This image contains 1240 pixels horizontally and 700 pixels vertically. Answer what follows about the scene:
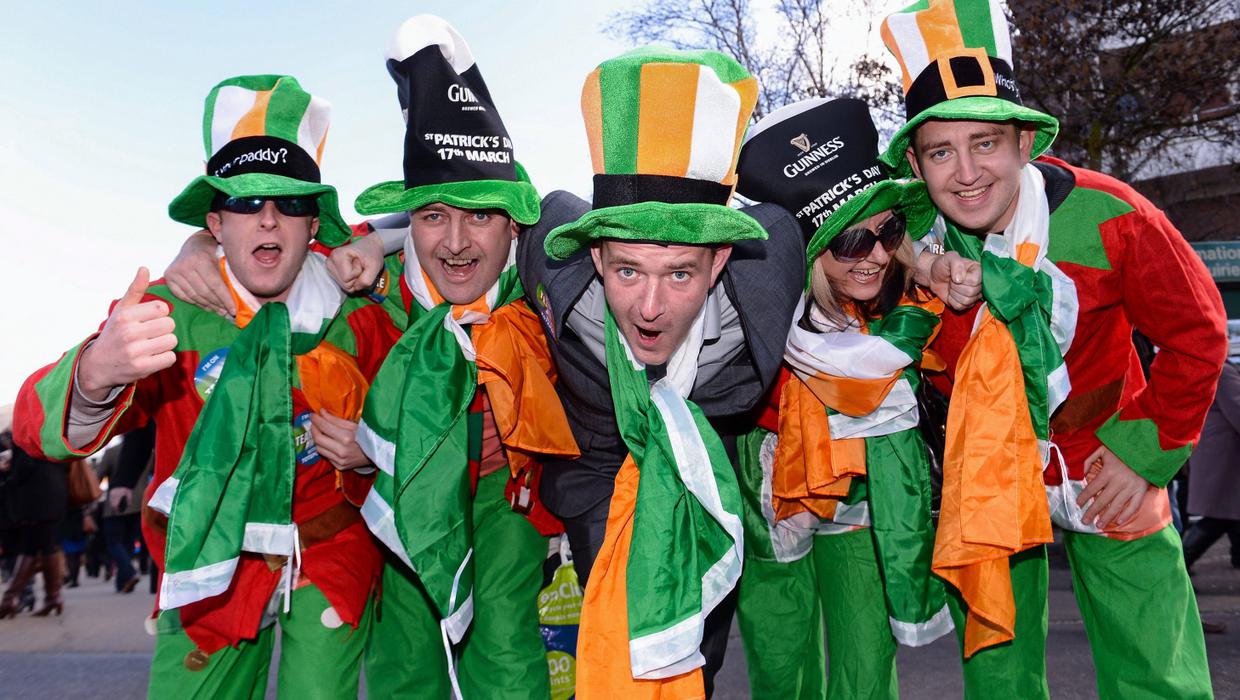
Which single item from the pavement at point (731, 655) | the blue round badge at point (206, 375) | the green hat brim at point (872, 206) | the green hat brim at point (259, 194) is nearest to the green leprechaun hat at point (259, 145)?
the green hat brim at point (259, 194)

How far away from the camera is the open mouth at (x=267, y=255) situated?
9.25ft

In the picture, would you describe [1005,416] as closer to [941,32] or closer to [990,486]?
[990,486]

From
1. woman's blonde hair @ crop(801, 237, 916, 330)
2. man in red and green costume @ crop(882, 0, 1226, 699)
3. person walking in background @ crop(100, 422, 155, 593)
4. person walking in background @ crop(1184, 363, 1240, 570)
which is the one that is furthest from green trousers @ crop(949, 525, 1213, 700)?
person walking in background @ crop(100, 422, 155, 593)

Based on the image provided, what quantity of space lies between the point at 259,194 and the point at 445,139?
0.54 meters

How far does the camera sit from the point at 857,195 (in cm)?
262

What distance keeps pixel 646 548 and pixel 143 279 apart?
1.41m

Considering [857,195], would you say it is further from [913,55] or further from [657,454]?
[657,454]

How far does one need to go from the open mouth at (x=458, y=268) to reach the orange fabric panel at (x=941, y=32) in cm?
142

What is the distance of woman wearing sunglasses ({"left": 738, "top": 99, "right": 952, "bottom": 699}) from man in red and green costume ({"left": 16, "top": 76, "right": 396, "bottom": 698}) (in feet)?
4.20

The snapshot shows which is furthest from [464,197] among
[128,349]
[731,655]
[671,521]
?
[731,655]

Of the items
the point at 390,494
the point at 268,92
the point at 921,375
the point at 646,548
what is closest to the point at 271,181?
the point at 268,92

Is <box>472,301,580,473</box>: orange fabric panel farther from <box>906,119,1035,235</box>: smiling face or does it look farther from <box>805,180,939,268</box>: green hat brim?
<box>906,119,1035,235</box>: smiling face

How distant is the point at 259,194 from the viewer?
270 centimetres

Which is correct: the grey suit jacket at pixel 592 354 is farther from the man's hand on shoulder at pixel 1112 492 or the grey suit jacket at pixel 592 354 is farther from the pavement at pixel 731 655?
the pavement at pixel 731 655
